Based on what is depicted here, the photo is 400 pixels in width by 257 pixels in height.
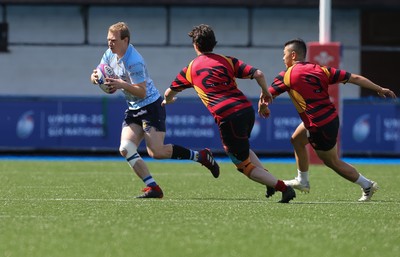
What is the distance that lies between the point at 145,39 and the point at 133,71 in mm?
19238

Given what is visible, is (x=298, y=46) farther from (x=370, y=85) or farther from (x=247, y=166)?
(x=247, y=166)

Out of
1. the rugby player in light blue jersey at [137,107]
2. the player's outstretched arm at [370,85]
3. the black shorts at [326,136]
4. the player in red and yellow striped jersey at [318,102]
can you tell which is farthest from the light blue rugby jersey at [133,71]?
the player's outstretched arm at [370,85]

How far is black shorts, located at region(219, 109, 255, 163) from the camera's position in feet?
33.9

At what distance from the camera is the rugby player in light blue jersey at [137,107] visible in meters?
11.0

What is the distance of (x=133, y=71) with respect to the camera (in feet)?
36.1

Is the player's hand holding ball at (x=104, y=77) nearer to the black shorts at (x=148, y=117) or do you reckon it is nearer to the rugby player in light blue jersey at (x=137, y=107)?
the rugby player in light blue jersey at (x=137, y=107)

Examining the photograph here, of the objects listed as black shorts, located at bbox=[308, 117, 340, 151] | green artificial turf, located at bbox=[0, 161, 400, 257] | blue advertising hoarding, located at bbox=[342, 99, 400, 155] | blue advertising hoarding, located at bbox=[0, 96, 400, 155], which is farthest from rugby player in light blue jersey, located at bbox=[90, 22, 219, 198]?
blue advertising hoarding, located at bbox=[342, 99, 400, 155]

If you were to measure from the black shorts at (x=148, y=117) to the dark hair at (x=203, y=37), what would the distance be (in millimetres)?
1067

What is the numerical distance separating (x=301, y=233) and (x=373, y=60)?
23.0 m

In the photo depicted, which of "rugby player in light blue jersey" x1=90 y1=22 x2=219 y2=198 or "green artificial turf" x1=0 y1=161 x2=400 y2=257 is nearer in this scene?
"green artificial turf" x1=0 y1=161 x2=400 y2=257

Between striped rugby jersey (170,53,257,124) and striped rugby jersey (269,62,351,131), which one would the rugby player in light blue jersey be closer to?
striped rugby jersey (170,53,257,124)

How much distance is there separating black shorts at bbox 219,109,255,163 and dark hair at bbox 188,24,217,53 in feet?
2.58

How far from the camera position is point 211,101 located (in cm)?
1044

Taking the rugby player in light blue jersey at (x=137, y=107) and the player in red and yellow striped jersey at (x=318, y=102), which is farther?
the rugby player in light blue jersey at (x=137, y=107)
